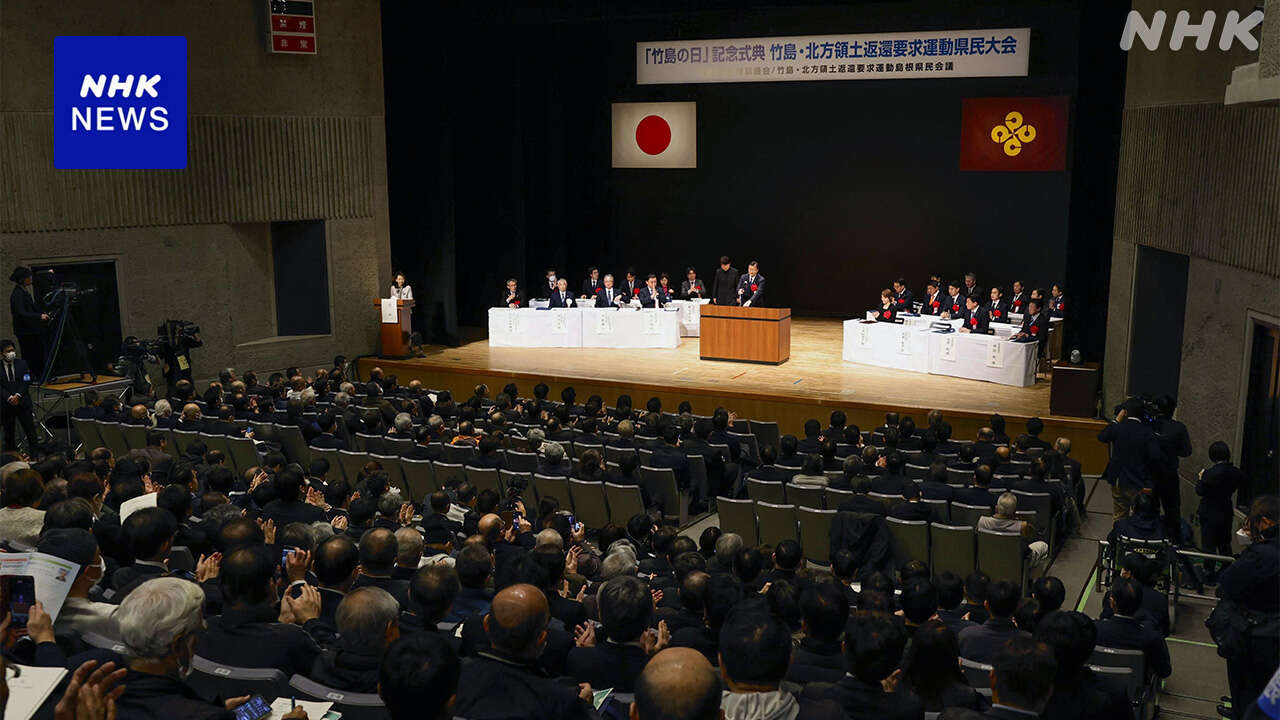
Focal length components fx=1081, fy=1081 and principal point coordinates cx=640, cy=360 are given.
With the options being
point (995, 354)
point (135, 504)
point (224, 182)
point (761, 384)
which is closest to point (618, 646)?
point (135, 504)

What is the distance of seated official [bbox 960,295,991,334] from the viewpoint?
47.2 feet

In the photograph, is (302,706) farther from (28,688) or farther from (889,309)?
(889,309)

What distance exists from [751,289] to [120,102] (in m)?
8.98

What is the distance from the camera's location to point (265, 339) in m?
16.0

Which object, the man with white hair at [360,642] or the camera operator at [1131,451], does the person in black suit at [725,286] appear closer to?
the camera operator at [1131,451]

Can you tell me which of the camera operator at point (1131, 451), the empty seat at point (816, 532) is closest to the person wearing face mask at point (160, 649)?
the empty seat at point (816, 532)

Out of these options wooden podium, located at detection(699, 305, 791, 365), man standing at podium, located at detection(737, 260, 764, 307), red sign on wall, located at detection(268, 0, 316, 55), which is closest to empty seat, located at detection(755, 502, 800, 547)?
wooden podium, located at detection(699, 305, 791, 365)

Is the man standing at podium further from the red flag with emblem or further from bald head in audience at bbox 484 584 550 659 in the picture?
bald head in audience at bbox 484 584 550 659

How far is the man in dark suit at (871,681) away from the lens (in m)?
3.44

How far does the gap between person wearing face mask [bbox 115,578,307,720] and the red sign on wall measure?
13655 mm

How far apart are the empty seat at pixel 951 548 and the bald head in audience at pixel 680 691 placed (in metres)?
5.23

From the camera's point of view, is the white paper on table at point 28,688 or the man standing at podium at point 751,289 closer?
the white paper on table at point 28,688

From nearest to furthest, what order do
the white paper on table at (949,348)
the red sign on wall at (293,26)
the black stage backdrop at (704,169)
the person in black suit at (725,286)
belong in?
1. the white paper on table at (949,348)
2. the red sign on wall at (293,26)
3. the black stage backdrop at (704,169)
4. the person in black suit at (725,286)

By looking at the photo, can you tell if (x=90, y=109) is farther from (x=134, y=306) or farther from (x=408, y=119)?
(x=408, y=119)
